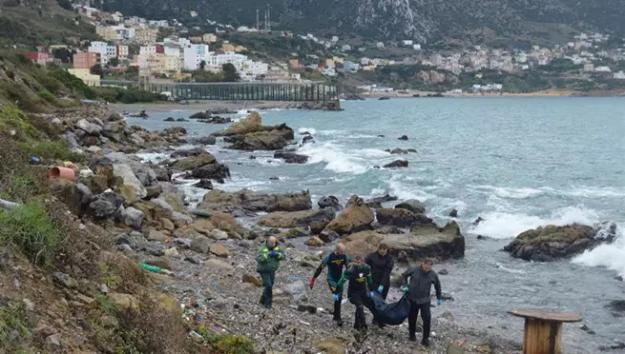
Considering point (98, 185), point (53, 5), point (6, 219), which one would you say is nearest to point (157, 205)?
point (98, 185)

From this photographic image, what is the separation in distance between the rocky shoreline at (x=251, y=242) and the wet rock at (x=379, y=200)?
0.17 meters

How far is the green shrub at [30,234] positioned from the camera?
8.03 meters

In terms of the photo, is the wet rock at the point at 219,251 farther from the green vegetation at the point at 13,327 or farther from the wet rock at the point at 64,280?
the green vegetation at the point at 13,327

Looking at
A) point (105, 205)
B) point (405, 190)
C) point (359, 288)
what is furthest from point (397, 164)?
point (359, 288)

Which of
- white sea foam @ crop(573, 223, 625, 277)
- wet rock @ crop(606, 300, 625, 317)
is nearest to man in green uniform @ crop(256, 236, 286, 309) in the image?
wet rock @ crop(606, 300, 625, 317)

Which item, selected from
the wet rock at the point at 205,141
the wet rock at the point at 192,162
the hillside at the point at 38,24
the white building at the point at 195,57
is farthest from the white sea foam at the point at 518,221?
the white building at the point at 195,57

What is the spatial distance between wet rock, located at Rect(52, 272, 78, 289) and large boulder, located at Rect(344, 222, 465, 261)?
39.6 ft

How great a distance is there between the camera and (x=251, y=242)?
2003 centimetres

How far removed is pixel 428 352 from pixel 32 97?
39.9m

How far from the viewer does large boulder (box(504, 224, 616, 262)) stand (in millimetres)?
20984

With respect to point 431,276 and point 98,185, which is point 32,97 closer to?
point 98,185

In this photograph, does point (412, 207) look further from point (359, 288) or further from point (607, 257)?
point (359, 288)

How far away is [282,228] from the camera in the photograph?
23875mm

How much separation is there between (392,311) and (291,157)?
34.2m
